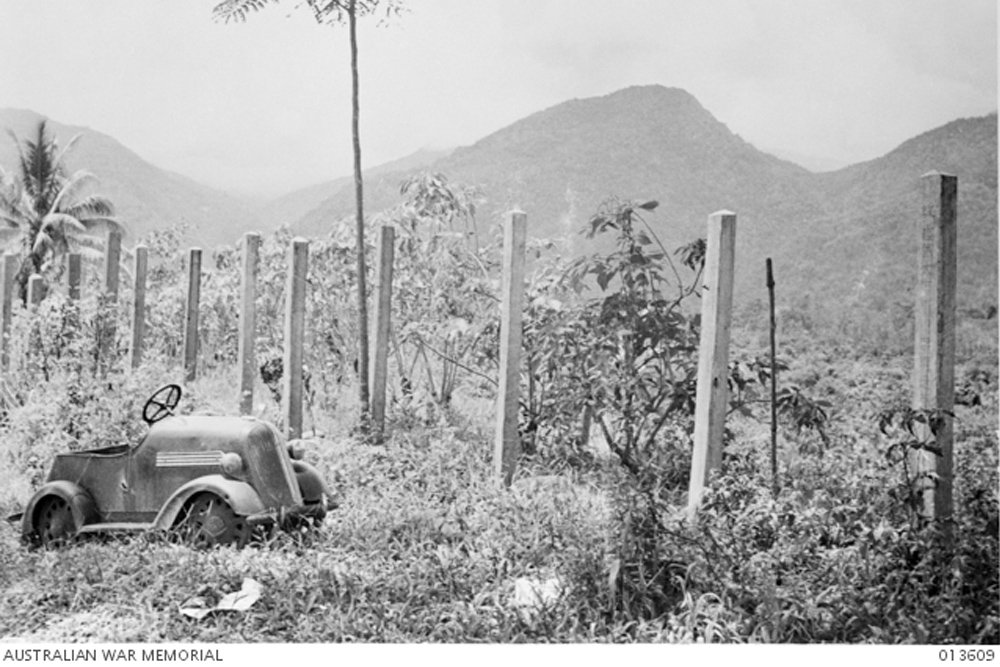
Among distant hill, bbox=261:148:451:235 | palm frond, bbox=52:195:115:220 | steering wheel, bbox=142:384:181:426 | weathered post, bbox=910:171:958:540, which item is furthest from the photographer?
palm frond, bbox=52:195:115:220

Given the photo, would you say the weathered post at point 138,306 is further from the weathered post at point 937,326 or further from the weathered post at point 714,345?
the weathered post at point 937,326

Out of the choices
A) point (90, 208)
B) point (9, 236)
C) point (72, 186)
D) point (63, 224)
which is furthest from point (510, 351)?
point (9, 236)

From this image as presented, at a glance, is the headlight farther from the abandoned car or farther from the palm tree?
the palm tree

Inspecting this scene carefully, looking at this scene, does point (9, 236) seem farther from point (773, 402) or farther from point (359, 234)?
point (773, 402)

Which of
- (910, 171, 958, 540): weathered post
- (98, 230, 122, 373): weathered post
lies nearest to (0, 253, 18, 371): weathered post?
(98, 230, 122, 373): weathered post

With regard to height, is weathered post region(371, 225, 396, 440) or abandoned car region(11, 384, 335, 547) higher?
weathered post region(371, 225, 396, 440)

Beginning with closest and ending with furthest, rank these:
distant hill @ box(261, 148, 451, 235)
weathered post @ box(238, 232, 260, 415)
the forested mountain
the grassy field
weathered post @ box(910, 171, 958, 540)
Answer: the grassy field, weathered post @ box(910, 171, 958, 540), the forested mountain, distant hill @ box(261, 148, 451, 235), weathered post @ box(238, 232, 260, 415)
